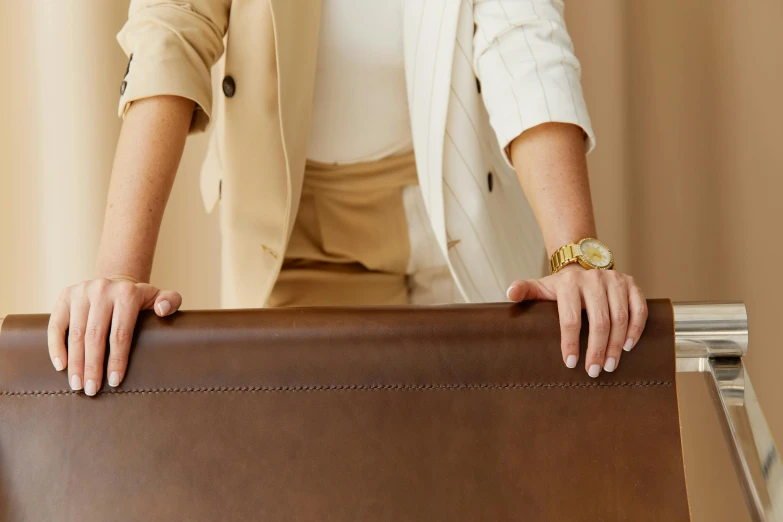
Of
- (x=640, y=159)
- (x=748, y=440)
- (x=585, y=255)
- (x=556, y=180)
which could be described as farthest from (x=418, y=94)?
(x=640, y=159)

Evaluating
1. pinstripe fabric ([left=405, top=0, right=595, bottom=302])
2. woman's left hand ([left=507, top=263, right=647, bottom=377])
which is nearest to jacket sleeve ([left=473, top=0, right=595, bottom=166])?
pinstripe fabric ([left=405, top=0, right=595, bottom=302])

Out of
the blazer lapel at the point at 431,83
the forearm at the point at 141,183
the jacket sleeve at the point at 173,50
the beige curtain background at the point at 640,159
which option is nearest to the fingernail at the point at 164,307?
the forearm at the point at 141,183

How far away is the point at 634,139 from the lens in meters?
1.47

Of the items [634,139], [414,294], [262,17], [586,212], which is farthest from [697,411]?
[262,17]

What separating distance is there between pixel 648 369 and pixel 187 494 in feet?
1.24

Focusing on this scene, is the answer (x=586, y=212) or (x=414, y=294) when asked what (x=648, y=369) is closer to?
(x=586, y=212)

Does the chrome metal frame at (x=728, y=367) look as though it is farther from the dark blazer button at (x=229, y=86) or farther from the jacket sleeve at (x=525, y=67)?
the dark blazer button at (x=229, y=86)

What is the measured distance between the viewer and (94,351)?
601 mm

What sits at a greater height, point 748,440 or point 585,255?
point 585,255

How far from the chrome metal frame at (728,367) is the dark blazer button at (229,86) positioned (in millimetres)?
601

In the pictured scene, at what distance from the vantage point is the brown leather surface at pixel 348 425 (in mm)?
591

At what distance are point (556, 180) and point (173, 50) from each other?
436 millimetres

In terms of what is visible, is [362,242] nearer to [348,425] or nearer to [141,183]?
[141,183]

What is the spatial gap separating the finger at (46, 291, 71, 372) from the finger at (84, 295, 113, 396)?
0.02 m
